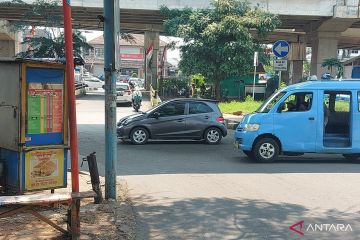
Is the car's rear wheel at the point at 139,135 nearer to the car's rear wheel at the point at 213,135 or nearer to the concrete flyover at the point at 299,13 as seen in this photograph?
the car's rear wheel at the point at 213,135

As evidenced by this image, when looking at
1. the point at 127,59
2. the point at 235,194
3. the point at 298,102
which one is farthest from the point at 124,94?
the point at 127,59

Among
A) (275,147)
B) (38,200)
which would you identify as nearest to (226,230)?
(38,200)

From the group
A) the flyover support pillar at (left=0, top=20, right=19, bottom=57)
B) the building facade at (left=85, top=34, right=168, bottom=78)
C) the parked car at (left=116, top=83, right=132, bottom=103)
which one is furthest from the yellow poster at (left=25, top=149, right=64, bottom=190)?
the building facade at (left=85, top=34, right=168, bottom=78)

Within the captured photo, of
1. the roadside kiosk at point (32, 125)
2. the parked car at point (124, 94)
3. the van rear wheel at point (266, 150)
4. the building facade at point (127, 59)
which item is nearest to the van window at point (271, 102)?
the van rear wheel at point (266, 150)

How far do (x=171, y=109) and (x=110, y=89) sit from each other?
8.48 meters

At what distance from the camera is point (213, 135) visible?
15594mm

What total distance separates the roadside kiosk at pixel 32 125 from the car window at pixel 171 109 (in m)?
9.15

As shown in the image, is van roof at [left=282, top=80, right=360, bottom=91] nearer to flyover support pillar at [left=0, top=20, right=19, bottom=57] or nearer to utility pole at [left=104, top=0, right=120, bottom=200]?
utility pole at [left=104, top=0, right=120, bottom=200]

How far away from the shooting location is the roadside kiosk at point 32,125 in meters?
5.90

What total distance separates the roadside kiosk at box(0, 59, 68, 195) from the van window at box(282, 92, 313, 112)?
22.7 feet

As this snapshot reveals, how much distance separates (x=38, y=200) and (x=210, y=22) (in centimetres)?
2433

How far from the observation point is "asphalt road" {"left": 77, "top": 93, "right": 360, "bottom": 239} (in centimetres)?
640

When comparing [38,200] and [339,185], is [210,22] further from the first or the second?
[38,200]

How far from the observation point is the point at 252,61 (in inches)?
1111
